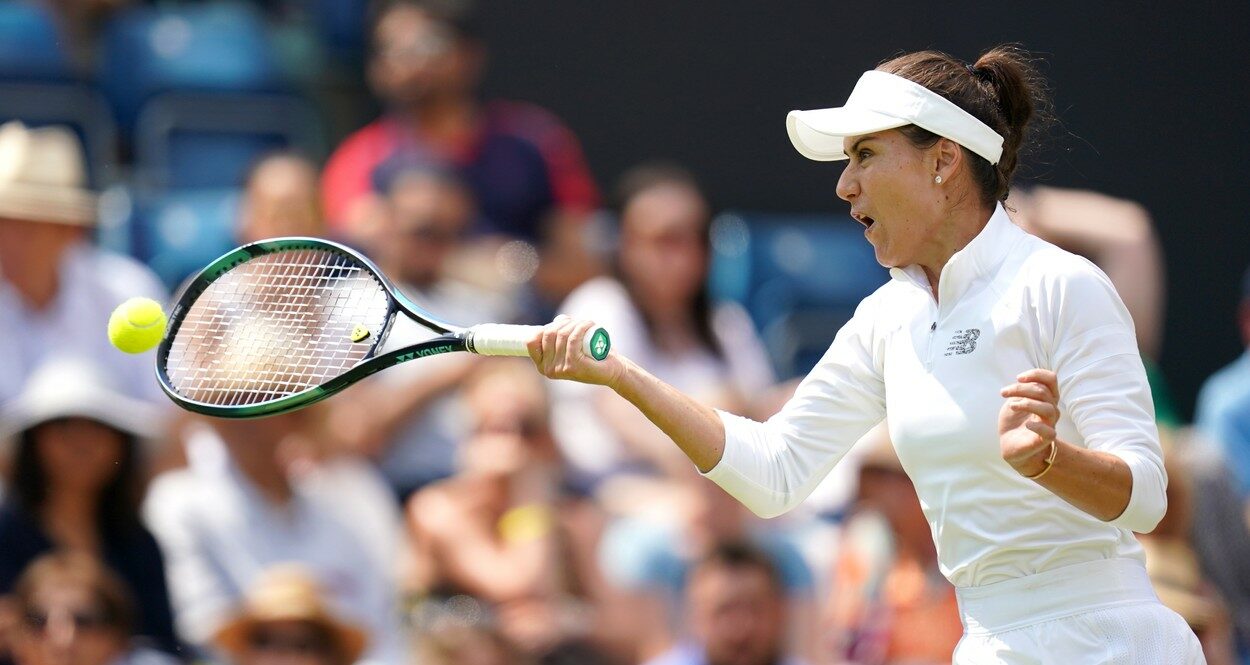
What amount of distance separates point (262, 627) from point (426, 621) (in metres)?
0.52

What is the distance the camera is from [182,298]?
334 centimetres

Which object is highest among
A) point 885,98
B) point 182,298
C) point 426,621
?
point 885,98

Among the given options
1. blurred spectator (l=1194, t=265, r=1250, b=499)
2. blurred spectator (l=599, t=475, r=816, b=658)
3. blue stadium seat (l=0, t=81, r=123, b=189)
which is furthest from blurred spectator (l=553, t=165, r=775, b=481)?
blue stadium seat (l=0, t=81, r=123, b=189)

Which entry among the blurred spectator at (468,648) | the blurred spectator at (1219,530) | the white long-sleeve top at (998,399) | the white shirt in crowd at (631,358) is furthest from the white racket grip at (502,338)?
the blurred spectator at (1219,530)

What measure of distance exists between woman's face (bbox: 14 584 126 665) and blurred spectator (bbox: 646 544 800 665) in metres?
1.77

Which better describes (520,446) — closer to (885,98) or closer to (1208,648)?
(1208,648)

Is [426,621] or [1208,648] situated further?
[426,621]

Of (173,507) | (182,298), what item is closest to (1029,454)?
(182,298)

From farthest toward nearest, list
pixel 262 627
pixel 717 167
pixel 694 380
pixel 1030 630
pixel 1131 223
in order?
pixel 717 167 → pixel 694 380 → pixel 1131 223 → pixel 262 627 → pixel 1030 630

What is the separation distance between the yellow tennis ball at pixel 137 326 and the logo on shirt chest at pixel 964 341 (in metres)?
1.54

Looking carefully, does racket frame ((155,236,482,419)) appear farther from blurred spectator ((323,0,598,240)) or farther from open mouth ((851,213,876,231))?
blurred spectator ((323,0,598,240))

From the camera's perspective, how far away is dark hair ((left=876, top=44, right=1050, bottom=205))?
2.88 meters

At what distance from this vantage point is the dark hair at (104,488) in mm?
5316

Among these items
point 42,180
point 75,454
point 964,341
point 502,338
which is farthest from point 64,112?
point 964,341
